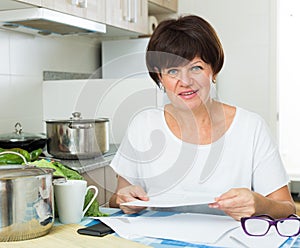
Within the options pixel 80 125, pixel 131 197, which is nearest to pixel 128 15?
pixel 80 125

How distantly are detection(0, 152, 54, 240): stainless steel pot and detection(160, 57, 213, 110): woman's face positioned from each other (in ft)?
1.74

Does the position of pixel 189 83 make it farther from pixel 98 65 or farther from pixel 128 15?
pixel 98 65

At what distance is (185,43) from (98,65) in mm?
2041

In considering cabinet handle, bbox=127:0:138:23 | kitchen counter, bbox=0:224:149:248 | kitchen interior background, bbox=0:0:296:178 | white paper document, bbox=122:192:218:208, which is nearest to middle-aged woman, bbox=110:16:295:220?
white paper document, bbox=122:192:218:208

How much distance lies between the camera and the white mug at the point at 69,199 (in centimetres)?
115

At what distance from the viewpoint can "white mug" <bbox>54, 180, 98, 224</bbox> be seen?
115 cm

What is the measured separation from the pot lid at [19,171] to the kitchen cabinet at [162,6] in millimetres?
2314

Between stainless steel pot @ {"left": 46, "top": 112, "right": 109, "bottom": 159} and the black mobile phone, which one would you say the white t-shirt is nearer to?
the black mobile phone

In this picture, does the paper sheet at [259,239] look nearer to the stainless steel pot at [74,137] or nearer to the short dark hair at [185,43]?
the short dark hair at [185,43]

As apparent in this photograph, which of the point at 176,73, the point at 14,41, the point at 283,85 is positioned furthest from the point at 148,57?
the point at 283,85

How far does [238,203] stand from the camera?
1.16 meters

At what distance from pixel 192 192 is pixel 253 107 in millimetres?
2094

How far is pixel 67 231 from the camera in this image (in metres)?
1.09

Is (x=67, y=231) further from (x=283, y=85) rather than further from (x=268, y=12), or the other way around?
(x=283, y=85)
